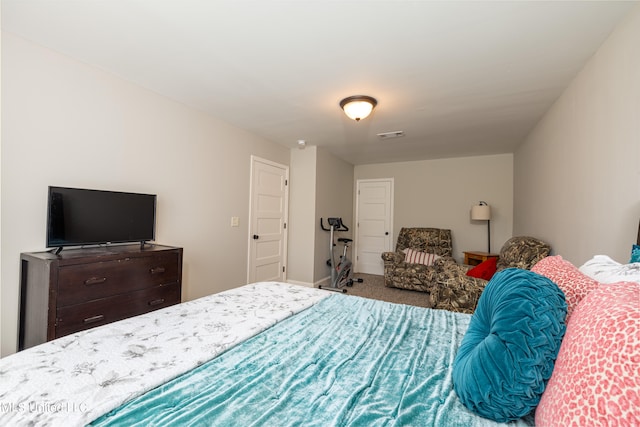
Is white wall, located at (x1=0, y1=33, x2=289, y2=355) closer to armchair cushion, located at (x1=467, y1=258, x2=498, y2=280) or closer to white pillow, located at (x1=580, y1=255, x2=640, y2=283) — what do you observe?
armchair cushion, located at (x1=467, y1=258, x2=498, y2=280)

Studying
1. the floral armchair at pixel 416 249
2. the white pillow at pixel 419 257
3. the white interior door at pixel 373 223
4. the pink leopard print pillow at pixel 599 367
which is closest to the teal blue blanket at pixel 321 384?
the pink leopard print pillow at pixel 599 367

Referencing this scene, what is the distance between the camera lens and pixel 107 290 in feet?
6.69

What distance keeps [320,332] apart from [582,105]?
8.95ft

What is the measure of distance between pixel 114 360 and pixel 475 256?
16.4 ft

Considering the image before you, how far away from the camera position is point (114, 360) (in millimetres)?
Result: 977

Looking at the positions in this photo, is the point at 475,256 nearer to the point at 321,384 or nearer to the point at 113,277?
the point at 321,384

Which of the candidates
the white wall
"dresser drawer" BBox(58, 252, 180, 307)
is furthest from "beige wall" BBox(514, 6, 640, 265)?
the white wall

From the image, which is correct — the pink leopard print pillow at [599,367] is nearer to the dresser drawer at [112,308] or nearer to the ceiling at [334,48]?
the ceiling at [334,48]

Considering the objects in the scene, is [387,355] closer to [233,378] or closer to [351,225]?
[233,378]

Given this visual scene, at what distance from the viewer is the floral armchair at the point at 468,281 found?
2750mm

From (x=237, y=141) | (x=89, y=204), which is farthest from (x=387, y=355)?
(x=237, y=141)

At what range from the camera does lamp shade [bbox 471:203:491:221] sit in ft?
15.5

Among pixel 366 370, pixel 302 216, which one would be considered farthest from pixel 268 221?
pixel 366 370

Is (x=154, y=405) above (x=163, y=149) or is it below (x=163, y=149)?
below
